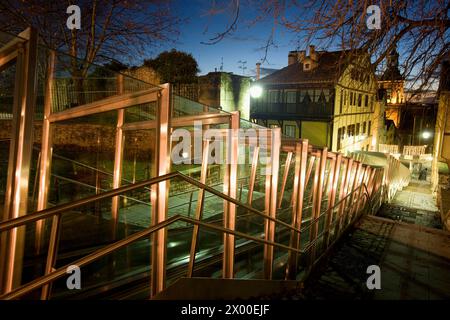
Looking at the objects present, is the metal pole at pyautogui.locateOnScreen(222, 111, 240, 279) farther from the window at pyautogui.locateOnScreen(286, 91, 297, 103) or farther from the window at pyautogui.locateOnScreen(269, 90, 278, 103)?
the window at pyautogui.locateOnScreen(269, 90, 278, 103)

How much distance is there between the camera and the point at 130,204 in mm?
6805

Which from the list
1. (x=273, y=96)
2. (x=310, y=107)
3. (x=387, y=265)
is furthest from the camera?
(x=273, y=96)

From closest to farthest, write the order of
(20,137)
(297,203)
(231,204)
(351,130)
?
(20,137), (231,204), (297,203), (351,130)

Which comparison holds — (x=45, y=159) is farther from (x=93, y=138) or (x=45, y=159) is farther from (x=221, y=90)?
(x=221, y=90)

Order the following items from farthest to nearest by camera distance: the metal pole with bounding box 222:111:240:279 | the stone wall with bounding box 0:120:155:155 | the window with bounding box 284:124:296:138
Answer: the window with bounding box 284:124:296:138, the stone wall with bounding box 0:120:155:155, the metal pole with bounding box 222:111:240:279

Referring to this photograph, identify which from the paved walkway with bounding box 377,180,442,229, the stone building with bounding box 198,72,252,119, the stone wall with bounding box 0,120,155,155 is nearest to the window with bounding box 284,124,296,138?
the stone building with bounding box 198,72,252,119

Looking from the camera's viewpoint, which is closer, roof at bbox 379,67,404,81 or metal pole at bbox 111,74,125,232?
metal pole at bbox 111,74,125,232

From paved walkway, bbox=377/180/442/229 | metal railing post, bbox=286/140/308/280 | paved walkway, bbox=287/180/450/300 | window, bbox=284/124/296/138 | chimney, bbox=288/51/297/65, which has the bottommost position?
paved walkway, bbox=377/180/442/229

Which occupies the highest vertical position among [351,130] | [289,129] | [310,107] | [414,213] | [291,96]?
[291,96]

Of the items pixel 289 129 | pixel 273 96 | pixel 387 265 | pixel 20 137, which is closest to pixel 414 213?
pixel 387 265

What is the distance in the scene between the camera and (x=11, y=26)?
9.01 metres

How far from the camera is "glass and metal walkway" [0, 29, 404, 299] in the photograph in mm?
2160
